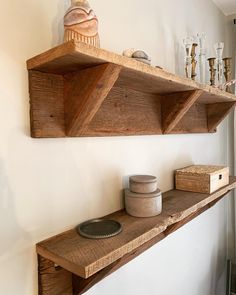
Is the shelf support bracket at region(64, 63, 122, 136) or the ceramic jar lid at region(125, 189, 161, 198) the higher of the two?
the shelf support bracket at region(64, 63, 122, 136)

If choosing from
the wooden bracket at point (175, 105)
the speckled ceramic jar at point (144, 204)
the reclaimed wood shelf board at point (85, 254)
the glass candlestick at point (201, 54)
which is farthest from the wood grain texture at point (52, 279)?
the glass candlestick at point (201, 54)

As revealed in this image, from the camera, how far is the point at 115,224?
76cm

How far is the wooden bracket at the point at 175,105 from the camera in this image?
3.28 ft

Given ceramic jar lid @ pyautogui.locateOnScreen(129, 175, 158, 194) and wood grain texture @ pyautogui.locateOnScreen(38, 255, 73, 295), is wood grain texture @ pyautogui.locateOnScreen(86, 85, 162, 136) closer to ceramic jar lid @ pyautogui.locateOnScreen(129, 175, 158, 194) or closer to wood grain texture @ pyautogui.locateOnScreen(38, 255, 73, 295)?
ceramic jar lid @ pyautogui.locateOnScreen(129, 175, 158, 194)

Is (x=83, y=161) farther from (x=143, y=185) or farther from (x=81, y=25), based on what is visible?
(x=81, y=25)

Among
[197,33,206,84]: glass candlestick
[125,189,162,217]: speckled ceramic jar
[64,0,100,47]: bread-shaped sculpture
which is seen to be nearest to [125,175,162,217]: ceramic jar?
[125,189,162,217]: speckled ceramic jar

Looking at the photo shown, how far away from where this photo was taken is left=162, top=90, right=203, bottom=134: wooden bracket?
39.3 inches

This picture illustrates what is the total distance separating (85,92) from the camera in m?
0.63

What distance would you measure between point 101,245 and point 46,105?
38 cm

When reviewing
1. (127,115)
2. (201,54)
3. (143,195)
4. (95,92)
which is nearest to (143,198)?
(143,195)

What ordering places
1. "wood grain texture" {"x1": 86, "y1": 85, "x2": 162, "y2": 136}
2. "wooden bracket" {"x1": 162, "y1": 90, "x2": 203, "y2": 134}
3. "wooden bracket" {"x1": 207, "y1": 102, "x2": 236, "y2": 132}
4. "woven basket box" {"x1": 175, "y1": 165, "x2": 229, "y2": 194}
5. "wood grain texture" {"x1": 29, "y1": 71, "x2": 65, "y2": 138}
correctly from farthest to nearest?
"wooden bracket" {"x1": 207, "y1": 102, "x2": 236, "y2": 132}
"woven basket box" {"x1": 175, "y1": 165, "x2": 229, "y2": 194}
"wooden bracket" {"x1": 162, "y1": 90, "x2": 203, "y2": 134}
"wood grain texture" {"x1": 86, "y1": 85, "x2": 162, "y2": 136}
"wood grain texture" {"x1": 29, "y1": 71, "x2": 65, "y2": 138}

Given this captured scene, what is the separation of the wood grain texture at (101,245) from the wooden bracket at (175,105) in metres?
0.36

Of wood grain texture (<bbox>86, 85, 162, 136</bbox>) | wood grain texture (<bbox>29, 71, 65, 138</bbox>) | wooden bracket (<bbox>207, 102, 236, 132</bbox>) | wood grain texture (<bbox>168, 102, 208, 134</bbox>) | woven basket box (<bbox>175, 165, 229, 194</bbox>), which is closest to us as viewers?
wood grain texture (<bbox>29, 71, 65, 138</bbox>)

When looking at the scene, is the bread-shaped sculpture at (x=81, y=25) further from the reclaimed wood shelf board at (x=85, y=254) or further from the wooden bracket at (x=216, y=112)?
the wooden bracket at (x=216, y=112)
